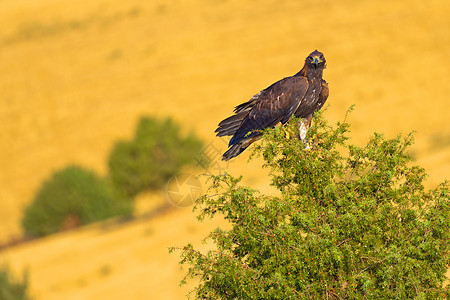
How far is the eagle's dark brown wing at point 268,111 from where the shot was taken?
37.7ft

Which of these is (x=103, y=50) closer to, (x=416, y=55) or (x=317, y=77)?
(x=416, y=55)

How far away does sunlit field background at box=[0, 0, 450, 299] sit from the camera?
6769 centimetres

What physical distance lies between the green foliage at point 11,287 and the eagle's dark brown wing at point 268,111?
2250cm

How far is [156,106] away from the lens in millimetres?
72938

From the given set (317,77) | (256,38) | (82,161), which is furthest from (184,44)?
(317,77)

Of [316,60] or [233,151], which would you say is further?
[316,60]

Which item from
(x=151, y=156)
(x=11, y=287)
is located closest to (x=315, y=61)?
(x=11, y=287)

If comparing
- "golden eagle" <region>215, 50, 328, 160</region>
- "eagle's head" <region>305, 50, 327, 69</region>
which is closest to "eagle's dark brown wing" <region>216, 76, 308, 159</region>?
"golden eagle" <region>215, 50, 328, 160</region>

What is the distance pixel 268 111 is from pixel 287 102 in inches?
16.9

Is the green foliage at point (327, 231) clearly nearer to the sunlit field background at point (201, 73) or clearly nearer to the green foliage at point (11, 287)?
the green foliage at point (11, 287)

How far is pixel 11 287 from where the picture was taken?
3144 cm

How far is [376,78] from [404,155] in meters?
63.4

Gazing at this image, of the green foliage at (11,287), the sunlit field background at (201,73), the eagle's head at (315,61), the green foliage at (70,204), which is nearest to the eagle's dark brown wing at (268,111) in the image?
the eagle's head at (315,61)

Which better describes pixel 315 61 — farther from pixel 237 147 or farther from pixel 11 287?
pixel 11 287
